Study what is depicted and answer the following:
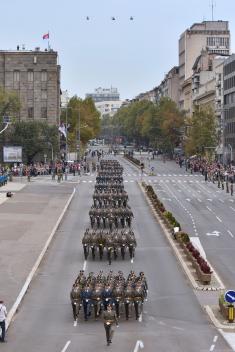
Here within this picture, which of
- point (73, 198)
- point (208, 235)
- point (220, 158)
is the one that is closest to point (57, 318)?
point (208, 235)

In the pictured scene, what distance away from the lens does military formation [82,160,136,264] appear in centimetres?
4703

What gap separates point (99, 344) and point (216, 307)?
7.63 metres

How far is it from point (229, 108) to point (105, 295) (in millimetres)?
130132

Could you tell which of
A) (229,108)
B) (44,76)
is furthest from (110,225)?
(229,108)

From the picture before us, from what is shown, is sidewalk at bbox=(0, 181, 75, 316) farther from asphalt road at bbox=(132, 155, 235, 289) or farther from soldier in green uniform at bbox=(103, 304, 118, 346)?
asphalt road at bbox=(132, 155, 235, 289)

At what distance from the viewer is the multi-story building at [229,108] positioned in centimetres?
15500

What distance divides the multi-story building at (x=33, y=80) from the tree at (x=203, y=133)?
26.3 meters

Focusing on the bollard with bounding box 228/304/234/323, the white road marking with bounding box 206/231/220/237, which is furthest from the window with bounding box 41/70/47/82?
the bollard with bounding box 228/304/234/323

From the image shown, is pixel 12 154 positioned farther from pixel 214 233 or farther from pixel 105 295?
pixel 105 295

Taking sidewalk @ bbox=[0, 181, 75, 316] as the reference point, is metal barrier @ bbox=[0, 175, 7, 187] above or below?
above

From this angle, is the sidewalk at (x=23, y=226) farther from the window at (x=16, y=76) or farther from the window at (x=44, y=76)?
the window at (x=16, y=76)

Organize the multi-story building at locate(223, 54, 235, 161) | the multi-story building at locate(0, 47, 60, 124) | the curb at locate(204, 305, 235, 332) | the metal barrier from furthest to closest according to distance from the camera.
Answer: the multi-story building at locate(223, 54, 235, 161) < the multi-story building at locate(0, 47, 60, 124) < the metal barrier < the curb at locate(204, 305, 235, 332)

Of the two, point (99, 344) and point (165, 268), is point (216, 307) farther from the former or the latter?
point (165, 268)

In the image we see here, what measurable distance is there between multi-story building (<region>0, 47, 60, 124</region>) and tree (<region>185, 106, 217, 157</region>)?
86.3 feet
